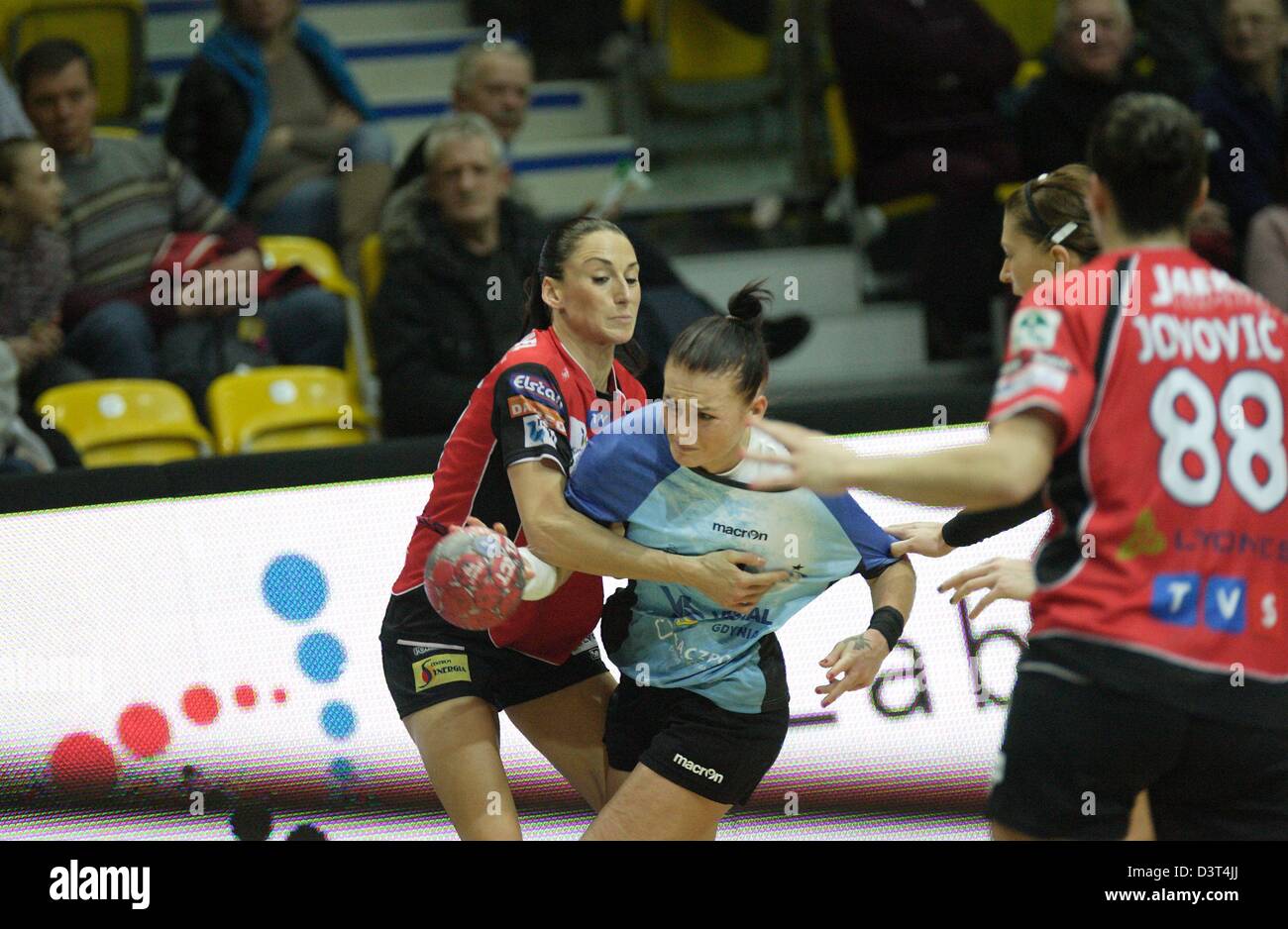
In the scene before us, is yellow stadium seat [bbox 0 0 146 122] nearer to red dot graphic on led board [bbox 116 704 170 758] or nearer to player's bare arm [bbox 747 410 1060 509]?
red dot graphic on led board [bbox 116 704 170 758]

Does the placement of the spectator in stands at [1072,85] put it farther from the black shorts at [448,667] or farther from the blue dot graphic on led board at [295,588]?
the black shorts at [448,667]

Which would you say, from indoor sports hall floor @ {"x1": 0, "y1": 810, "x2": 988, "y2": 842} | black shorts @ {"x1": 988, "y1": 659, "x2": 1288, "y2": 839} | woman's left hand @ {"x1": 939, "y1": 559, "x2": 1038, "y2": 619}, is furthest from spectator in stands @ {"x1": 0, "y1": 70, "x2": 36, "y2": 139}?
black shorts @ {"x1": 988, "y1": 659, "x2": 1288, "y2": 839}

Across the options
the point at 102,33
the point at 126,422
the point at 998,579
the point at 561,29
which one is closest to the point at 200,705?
the point at 126,422

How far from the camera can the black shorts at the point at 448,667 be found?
144 inches

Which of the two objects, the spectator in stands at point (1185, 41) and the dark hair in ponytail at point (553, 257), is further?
the spectator in stands at point (1185, 41)

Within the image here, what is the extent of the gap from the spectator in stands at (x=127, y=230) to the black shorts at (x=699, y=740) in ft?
11.1

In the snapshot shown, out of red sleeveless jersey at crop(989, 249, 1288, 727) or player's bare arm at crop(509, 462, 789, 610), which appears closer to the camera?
red sleeveless jersey at crop(989, 249, 1288, 727)

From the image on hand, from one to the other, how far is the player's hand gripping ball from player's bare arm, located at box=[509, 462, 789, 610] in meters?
0.08

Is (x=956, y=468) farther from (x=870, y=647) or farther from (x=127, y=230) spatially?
(x=127, y=230)

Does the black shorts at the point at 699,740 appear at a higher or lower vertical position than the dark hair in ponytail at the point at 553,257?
lower

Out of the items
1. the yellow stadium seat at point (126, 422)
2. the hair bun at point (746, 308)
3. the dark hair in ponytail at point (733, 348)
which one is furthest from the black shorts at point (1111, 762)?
the yellow stadium seat at point (126, 422)

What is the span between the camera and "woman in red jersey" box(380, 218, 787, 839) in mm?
3582

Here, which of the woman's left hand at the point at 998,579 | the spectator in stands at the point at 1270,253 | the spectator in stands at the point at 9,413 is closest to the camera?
the woman's left hand at the point at 998,579

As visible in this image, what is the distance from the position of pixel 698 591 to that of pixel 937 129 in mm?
4489
